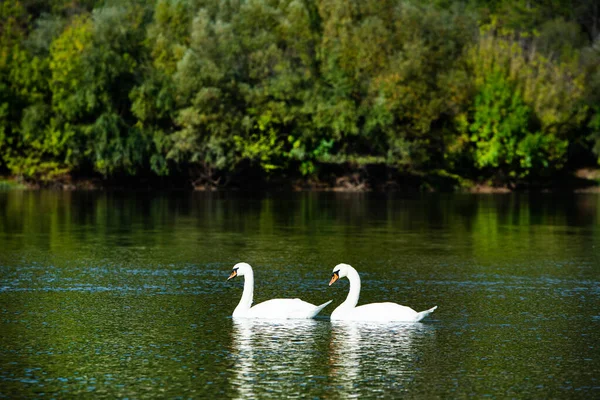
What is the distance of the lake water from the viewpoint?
1894cm

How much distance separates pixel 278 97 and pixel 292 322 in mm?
74850

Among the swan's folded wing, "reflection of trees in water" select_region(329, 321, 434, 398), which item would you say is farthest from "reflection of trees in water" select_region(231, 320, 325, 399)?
"reflection of trees in water" select_region(329, 321, 434, 398)

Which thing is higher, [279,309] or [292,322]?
[279,309]

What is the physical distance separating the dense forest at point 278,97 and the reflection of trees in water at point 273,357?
70.1m

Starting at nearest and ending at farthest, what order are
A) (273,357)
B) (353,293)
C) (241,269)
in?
1. (273,357)
2. (353,293)
3. (241,269)

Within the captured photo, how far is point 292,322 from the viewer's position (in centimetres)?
2475

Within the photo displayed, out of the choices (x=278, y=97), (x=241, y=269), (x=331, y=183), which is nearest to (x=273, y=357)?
(x=241, y=269)

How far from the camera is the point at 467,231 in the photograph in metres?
52.7

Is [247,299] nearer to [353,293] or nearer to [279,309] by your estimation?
[279,309]

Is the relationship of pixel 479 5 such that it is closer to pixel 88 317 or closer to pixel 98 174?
pixel 98 174

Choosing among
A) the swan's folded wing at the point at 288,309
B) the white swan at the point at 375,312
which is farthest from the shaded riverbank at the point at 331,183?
the white swan at the point at 375,312

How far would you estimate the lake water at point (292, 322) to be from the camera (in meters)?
18.9

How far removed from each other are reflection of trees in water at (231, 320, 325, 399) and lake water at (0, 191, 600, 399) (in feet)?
0.18

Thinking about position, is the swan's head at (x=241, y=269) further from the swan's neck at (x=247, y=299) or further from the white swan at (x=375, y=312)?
the white swan at (x=375, y=312)
